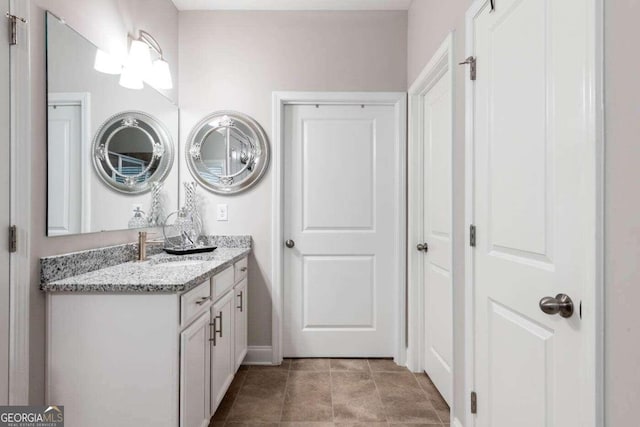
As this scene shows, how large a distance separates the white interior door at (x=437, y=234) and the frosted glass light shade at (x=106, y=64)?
1.87 meters

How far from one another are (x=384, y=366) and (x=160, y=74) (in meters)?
2.61

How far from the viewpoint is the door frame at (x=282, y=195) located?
2703mm

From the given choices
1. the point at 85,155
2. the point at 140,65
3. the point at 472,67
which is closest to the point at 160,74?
the point at 140,65

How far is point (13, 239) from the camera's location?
133 cm

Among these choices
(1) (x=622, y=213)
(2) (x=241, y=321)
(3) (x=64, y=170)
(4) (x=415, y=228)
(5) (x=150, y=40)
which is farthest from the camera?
(4) (x=415, y=228)

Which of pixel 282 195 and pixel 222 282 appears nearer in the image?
pixel 222 282

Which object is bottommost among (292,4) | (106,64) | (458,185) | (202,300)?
(202,300)

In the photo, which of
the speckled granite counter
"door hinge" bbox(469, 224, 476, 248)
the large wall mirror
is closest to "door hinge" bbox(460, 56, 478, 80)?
"door hinge" bbox(469, 224, 476, 248)

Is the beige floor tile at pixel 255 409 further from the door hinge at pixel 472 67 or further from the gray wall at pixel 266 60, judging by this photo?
the door hinge at pixel 472 67

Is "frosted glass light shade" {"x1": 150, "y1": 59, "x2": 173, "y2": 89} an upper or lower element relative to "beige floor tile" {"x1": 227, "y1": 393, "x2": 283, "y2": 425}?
upper

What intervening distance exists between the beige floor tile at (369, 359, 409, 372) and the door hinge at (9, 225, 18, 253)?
2253 millimetres

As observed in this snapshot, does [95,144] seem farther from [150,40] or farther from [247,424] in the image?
[247,424]

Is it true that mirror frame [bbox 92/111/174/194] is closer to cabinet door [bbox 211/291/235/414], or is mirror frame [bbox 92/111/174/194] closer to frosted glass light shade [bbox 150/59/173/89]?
frosted glass light shade [bbox 150/59/173/89]

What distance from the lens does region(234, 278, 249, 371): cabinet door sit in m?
2.33
